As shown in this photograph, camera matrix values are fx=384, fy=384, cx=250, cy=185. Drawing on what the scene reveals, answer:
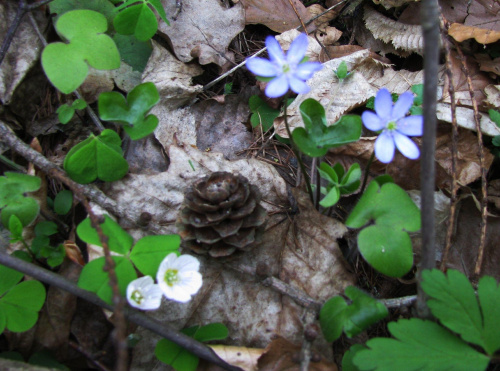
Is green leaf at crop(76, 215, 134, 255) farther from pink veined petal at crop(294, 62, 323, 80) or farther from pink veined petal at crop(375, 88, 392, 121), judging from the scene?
pink veined petal at crop(375, 88, 392, 121)

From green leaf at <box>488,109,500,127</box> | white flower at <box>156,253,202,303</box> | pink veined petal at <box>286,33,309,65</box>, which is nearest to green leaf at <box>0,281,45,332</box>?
white flower at <box>156,253,202,303</box>

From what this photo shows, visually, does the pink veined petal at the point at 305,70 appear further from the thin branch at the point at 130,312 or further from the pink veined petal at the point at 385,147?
the thin branch at the point at 130,312

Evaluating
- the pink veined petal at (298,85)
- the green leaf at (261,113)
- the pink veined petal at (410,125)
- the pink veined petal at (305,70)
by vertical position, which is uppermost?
the pink veined petal at (305,70)

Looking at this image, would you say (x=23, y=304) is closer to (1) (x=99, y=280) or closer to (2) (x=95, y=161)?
(1) (x=99, y=280)

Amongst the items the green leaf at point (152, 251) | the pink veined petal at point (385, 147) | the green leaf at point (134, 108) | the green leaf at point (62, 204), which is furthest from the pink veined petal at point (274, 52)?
the green leaf at point (62, 204)

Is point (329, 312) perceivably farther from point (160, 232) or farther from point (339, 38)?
point (339, 38)

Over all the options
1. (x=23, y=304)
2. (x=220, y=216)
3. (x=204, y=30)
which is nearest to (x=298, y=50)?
(x=220, y=216)

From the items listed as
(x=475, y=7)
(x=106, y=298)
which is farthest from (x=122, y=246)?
(x=475, y=7)
